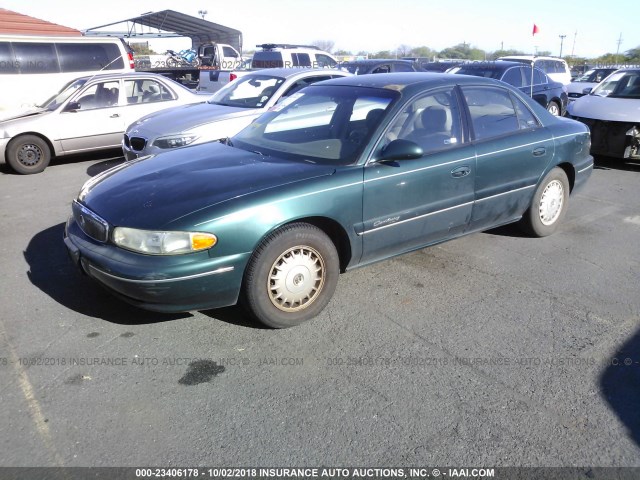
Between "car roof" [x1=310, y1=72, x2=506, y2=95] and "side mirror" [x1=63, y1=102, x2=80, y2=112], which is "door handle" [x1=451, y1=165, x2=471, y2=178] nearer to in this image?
"car roof" [x1=310, y1=72, x2=506, y2=95]

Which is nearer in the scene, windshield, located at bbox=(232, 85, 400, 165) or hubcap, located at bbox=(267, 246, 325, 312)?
hubcap, located at bbox=(267, 246, 325, 312)

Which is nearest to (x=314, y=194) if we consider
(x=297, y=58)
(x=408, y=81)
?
(x=408, y=81)

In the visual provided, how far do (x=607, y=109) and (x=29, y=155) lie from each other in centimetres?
919

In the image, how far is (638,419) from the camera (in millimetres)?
2686

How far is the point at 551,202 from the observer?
17.0 feet

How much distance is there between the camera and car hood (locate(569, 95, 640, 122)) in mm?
8148

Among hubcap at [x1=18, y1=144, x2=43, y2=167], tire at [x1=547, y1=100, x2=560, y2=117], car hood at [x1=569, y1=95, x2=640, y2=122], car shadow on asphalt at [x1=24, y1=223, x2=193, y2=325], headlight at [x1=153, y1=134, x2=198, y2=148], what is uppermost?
headlight at [x1=153, y1=134, x2=198, y2=148]

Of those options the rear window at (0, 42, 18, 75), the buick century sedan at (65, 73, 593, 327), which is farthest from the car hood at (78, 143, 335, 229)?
the rear window at (0, 42, 18, 75)

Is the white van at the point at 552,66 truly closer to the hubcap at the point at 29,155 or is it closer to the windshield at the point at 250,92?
the windshield at the point at 250,92

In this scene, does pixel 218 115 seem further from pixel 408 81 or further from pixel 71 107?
pixel 408 81

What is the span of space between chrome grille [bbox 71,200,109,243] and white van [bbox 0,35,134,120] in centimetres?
953

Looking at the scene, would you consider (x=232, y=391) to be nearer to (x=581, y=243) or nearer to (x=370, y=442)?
(x=370, y=442)

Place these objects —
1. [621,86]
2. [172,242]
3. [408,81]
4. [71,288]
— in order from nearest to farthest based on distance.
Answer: [172,242] → [71,288] → [408,81] → [621,86]

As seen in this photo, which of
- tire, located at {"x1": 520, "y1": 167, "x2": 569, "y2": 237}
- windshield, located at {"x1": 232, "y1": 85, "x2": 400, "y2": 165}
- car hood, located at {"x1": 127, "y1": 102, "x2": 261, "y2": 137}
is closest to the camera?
windshield, located at {"x1": 232, "y1": 85, "x2": 400, "y2": 165}
